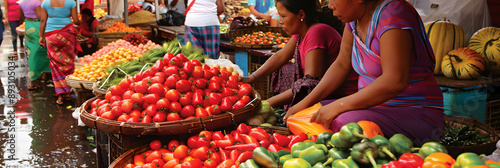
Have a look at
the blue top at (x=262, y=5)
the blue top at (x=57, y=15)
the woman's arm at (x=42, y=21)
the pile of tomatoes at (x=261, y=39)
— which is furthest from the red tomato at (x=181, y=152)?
the blue top at (x=262, y=5)

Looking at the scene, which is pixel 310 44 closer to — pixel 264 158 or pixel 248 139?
pixel 248 139

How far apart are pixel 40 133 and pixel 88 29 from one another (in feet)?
15.8

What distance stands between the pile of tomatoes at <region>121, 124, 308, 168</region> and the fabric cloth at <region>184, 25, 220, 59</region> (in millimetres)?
4094

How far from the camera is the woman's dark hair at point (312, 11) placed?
10.1ft

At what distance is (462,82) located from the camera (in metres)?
3.90

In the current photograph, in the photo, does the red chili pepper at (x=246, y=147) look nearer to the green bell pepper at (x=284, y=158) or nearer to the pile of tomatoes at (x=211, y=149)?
the pile of tomatoes at (x=211, y=149)

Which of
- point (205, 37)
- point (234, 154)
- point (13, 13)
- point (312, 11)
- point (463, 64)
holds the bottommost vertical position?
point (13, 13)

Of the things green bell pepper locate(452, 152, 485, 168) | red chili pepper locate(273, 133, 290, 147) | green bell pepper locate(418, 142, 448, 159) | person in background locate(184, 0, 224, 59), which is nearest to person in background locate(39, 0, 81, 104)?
person in background locate(184, 0, 224, 59)

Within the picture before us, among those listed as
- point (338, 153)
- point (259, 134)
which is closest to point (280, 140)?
point (259, 134)

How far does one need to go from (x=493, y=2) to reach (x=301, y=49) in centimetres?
300

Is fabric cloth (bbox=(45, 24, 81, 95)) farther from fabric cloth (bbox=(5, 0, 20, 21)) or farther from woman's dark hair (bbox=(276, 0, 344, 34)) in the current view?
fabric cloth (bbox=(5, 0, 20, 21))

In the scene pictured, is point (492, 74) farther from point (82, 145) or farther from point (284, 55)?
point (82, 145)

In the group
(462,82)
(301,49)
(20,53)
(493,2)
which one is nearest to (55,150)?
(301,49)

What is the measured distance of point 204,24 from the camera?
6.47 meters
